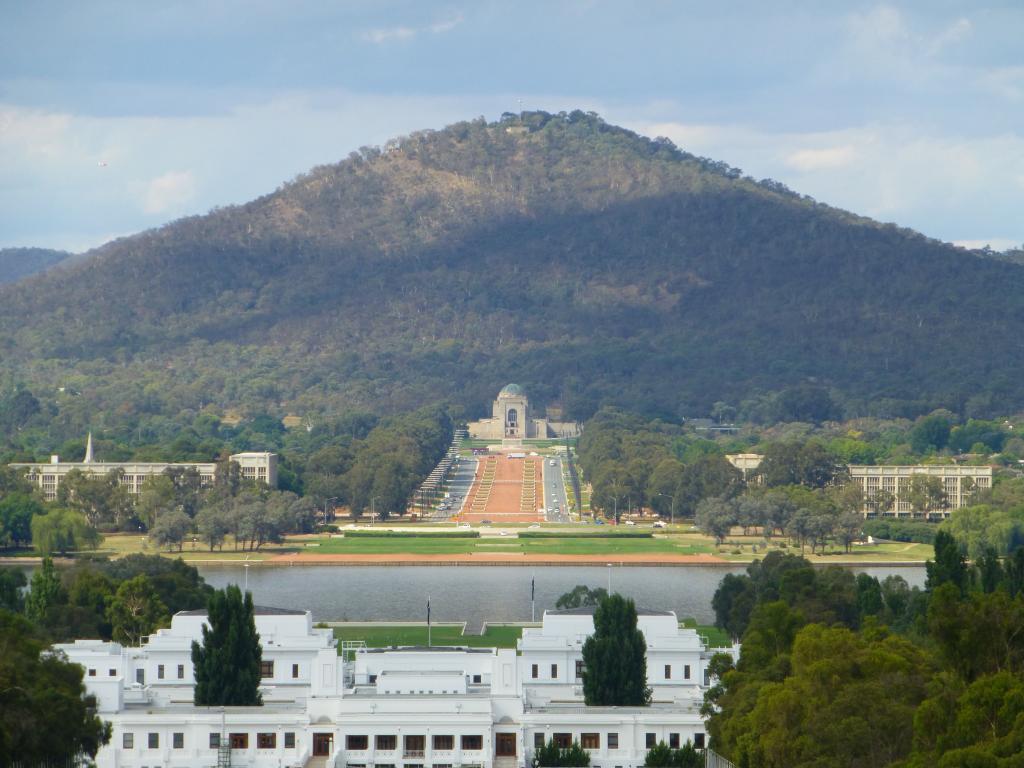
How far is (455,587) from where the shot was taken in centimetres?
7938

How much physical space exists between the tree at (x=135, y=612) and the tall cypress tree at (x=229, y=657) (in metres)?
10.5

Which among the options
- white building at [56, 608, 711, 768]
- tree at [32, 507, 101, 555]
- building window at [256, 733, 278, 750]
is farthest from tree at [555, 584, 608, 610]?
tree at [32, 507, 101, 555]

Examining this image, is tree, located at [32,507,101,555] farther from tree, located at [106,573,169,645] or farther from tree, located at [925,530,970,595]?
tree, located at [925,530,970,595]

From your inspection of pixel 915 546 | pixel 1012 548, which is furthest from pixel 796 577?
pixel 915 546

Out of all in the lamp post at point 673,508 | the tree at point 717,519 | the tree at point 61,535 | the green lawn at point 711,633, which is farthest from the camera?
the lamp post at point 673,508

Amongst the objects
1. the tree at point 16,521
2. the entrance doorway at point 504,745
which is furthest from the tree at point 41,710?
the tree at point 16,521

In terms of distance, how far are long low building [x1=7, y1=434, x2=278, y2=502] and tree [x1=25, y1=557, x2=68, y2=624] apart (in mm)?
52554

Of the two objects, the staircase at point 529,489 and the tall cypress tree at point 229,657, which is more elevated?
the staircase at point 529,489

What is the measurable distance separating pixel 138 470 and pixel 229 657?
72.6 metres

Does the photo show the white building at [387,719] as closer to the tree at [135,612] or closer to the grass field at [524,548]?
the tree at [135,612]

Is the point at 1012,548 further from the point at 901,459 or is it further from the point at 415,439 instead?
the point at 415,439

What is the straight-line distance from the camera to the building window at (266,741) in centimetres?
4306

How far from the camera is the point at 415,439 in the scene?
5615 inches

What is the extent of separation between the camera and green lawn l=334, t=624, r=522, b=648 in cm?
6025
